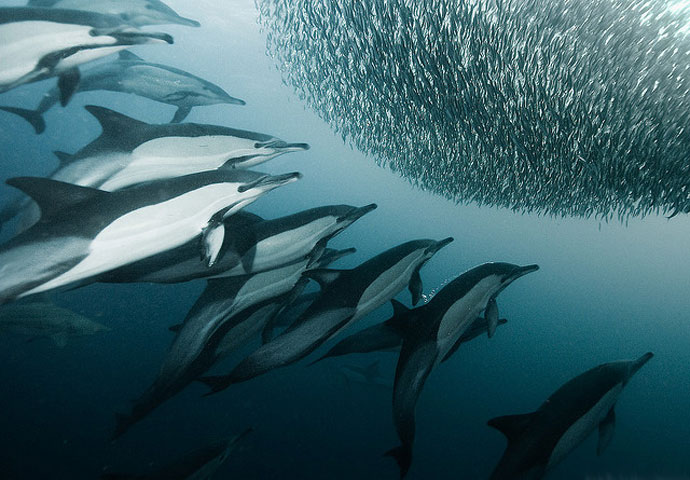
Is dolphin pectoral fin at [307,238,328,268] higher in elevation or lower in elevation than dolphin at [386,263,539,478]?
higher

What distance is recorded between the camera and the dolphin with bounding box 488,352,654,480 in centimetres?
254

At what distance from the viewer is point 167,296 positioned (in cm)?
1437

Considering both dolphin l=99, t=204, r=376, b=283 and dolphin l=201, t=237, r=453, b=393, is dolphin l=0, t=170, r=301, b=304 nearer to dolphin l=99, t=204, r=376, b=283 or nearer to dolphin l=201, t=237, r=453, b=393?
dolphin l=99, t=204, r=376, b=283

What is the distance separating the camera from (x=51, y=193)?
1573mm

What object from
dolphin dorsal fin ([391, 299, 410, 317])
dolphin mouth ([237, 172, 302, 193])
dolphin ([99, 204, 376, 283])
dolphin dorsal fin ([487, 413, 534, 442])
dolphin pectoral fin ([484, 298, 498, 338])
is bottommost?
dolphin dorsal fin ([487, 413, 534, 442])

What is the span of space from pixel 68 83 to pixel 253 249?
181 cm

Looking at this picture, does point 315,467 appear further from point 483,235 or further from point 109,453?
point 483,235

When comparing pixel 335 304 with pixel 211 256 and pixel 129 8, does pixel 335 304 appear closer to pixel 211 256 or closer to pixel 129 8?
pixel 211 256

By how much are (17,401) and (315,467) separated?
795 centimetres

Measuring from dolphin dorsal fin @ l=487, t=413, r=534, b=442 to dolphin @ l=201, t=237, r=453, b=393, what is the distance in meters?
1.25

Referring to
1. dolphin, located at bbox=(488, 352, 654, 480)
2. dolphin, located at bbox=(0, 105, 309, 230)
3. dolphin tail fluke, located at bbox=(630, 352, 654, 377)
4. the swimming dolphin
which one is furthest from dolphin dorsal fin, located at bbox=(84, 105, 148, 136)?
dolphin tail fluke, located at bbox=(630, 352, 654, 377)

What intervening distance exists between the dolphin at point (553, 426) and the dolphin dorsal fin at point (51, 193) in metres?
2.93

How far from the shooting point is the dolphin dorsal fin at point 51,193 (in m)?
1.54

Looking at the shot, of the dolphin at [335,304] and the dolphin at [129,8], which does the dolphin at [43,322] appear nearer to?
the dolphin at [129,8]
